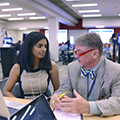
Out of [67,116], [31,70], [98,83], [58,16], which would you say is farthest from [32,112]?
[58,16]

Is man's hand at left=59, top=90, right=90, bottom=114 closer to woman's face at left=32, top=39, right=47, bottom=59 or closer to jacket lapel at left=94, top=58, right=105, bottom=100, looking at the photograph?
jacket lapel at left=94, top=58, right=105, bottom=100

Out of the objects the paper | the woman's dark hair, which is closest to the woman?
the woman's dark hair

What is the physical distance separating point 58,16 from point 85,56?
950cm

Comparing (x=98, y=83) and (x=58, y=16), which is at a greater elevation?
(x=58, y=16)

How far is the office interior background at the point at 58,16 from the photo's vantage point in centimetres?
750

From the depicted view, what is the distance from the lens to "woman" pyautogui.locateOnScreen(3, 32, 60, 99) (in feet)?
5.69

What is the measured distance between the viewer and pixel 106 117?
3.43 feet

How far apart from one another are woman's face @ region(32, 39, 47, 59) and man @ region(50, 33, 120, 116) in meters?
0.53

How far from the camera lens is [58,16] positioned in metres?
10.3

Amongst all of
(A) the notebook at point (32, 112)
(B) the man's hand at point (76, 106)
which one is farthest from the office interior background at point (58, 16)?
(A) the notebook at point (32, 112)

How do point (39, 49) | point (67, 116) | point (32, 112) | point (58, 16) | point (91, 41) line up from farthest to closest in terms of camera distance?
point (58, 16), point (39, 49), point (91, 41), point (67, 116), point (32, 112)

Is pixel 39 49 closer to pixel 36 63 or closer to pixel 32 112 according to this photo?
pixel 36 63

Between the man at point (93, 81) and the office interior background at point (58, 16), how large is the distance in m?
5.24

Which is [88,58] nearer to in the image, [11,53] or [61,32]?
[11,53]
